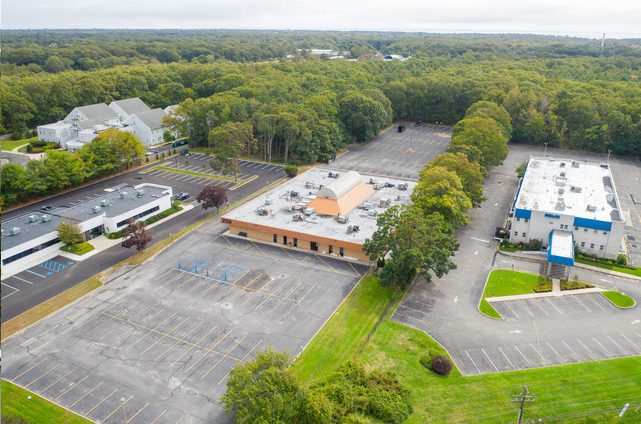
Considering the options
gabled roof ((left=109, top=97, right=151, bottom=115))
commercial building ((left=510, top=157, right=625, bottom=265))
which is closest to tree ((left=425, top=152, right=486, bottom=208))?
commercial building ((left=510, top=157, right=625, bottom=265))

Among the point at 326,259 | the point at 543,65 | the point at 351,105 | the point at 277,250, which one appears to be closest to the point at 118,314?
the point at 277,250

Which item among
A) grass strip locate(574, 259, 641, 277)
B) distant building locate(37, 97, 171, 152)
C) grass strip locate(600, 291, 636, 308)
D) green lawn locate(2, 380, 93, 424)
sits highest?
distant building locate(37, 97, 171, 152)

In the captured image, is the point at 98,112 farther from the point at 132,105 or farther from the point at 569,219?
the point at 569,219

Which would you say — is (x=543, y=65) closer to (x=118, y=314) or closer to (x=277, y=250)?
(x=277, y=250)

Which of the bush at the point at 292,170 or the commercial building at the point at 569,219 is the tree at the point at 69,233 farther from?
the commercial building at the point at 569,219

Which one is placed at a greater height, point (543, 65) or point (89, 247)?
point (543, 65)

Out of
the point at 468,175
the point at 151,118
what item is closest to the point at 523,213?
the point at 468,175

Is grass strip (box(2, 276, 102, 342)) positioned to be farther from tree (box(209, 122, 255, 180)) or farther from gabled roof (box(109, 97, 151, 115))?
gabled roof (box(109, 97, 151, 115))
